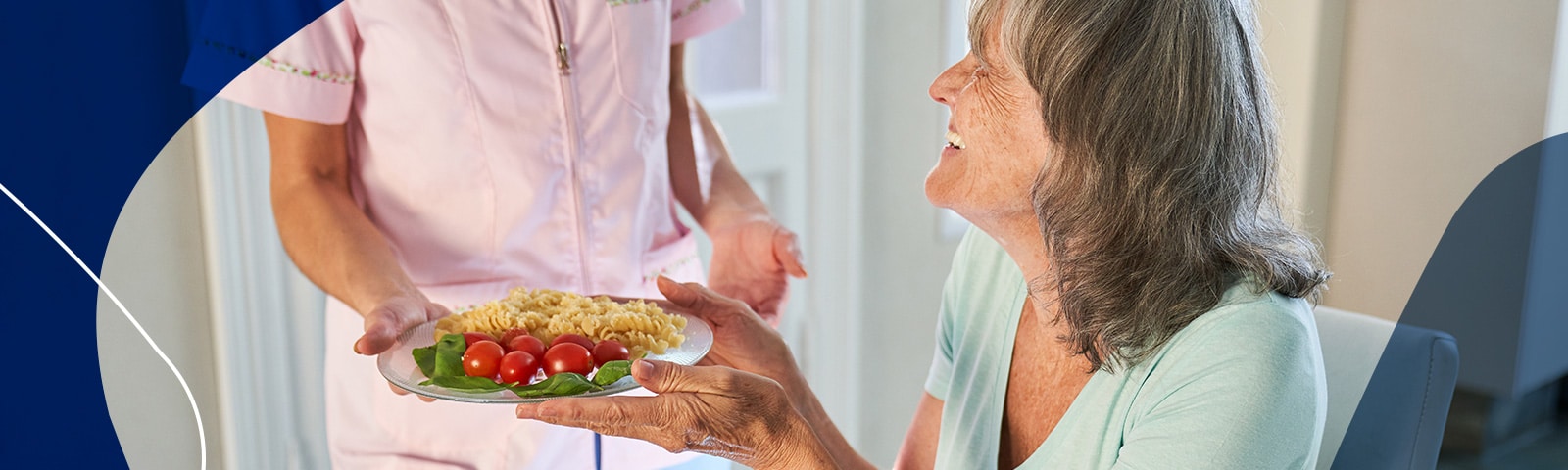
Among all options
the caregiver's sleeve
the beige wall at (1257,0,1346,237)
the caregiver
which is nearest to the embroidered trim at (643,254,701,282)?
the caregiver

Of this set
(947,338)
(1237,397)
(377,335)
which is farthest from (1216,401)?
(377,335)

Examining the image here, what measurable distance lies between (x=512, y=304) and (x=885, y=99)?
1123 millimetres

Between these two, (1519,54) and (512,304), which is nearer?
(512,304)

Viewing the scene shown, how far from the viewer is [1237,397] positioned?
919mm

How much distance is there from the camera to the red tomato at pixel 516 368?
1002mm

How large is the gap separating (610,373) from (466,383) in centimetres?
11

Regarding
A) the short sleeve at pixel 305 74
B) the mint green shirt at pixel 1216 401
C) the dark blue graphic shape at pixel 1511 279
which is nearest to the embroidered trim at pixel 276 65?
the short sleeve at pixel 305 74

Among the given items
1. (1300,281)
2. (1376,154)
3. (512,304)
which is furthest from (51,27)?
(1376,154)

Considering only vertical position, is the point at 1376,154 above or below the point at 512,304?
below

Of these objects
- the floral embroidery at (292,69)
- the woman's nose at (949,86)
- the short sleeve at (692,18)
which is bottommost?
the woman's nose at (949,86)

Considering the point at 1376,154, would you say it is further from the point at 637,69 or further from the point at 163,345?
the point at 163,345

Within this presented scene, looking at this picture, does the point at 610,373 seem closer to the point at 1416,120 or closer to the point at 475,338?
the point at 475,338

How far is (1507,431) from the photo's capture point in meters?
1.49

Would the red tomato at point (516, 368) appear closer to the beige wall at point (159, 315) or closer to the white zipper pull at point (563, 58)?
the white zipper pull at point (563, 58)
